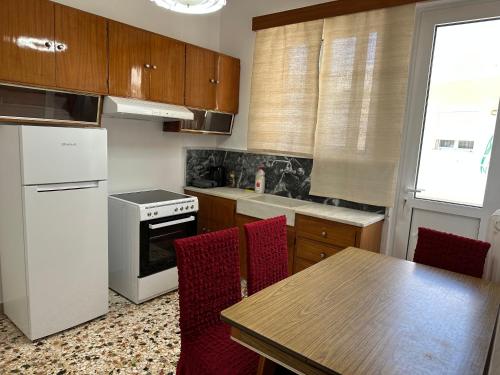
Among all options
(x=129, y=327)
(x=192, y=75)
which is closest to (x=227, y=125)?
(x=192, y=75)

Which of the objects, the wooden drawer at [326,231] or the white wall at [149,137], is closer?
the wooden drawer at [326,231]

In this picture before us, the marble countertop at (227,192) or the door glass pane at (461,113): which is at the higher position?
the door glass pane at (461,113)

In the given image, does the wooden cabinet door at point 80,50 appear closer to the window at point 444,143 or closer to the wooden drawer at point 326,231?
the wooden drawer at point 326,231

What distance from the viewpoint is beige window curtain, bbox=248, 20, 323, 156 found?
3096 millimetres

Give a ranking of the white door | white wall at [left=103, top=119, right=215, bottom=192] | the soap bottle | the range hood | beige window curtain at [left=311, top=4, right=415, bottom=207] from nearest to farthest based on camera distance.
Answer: the white door → the range hood → beige window curtain at [left=311, top=4, right=415, bottom=207] → white wall at [left=103, top=119, right=215, bottom=192] → the soap bottle

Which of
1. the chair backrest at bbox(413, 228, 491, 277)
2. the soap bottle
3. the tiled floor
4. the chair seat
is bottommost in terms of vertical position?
the tiled floor

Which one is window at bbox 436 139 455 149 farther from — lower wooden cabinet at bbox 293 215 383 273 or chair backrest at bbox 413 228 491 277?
chair backrest at bbox 413 228 491 277

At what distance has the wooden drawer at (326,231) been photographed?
260cm

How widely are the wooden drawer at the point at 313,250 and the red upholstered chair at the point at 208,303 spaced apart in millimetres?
1198

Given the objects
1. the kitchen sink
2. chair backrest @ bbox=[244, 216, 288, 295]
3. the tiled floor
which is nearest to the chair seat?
chair backrest @ bbox=[244, 216, 288, 295]

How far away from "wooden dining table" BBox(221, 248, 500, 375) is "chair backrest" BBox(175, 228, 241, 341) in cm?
31

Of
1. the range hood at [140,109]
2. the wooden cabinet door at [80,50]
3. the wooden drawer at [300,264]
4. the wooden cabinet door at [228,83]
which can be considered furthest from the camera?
the wooden cabinet door at [228,83]

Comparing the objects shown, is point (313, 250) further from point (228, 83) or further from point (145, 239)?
point (228, 83)

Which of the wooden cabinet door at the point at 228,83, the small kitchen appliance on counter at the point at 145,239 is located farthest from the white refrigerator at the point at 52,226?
the wooden cabinet door at the point at 228,83
